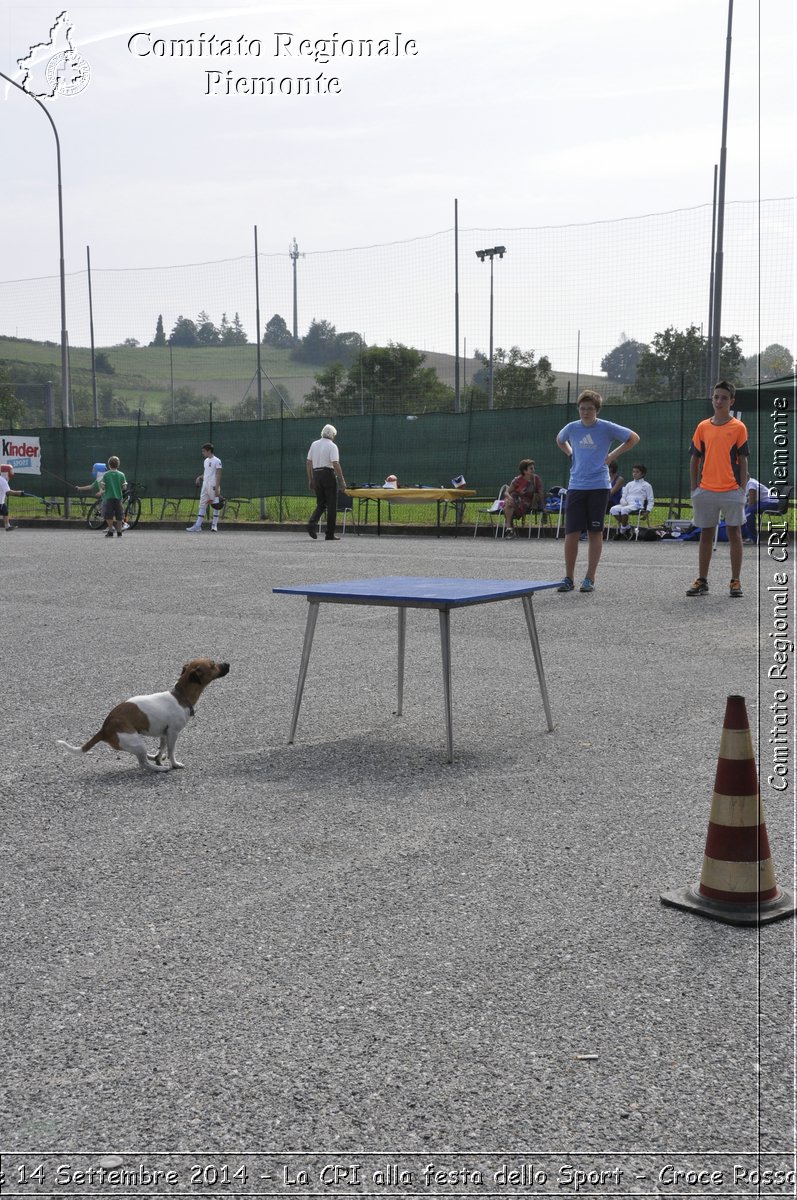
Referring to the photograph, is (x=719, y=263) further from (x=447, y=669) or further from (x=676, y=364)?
(x=447, y=669)

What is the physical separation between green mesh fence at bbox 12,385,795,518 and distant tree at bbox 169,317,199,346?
23.7ft

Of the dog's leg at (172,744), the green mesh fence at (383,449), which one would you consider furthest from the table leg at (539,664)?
the green mesh fence at (383,449)

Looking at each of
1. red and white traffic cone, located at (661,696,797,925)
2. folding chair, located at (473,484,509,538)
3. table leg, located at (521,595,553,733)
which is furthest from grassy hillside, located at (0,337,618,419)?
red and white traffic cone, located at (661,696,797,925)

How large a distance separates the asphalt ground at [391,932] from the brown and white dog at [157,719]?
14 centimetres

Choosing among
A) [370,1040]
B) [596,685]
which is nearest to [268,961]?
[370,1040]

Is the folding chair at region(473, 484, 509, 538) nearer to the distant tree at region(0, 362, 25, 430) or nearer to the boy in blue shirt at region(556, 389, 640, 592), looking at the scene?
the boy in blue shirt at region(556, 389, 640, 592)

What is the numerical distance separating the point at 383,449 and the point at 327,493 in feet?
15.4

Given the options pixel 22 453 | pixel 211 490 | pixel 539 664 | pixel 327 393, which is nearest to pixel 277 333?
pixel 327 393

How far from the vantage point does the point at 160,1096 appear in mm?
2768

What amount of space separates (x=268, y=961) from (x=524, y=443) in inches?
804

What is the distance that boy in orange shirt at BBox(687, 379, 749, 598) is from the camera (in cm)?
1148

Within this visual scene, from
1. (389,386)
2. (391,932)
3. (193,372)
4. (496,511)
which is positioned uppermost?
(193,372)

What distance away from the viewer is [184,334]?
133 feet

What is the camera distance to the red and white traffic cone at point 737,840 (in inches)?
150
